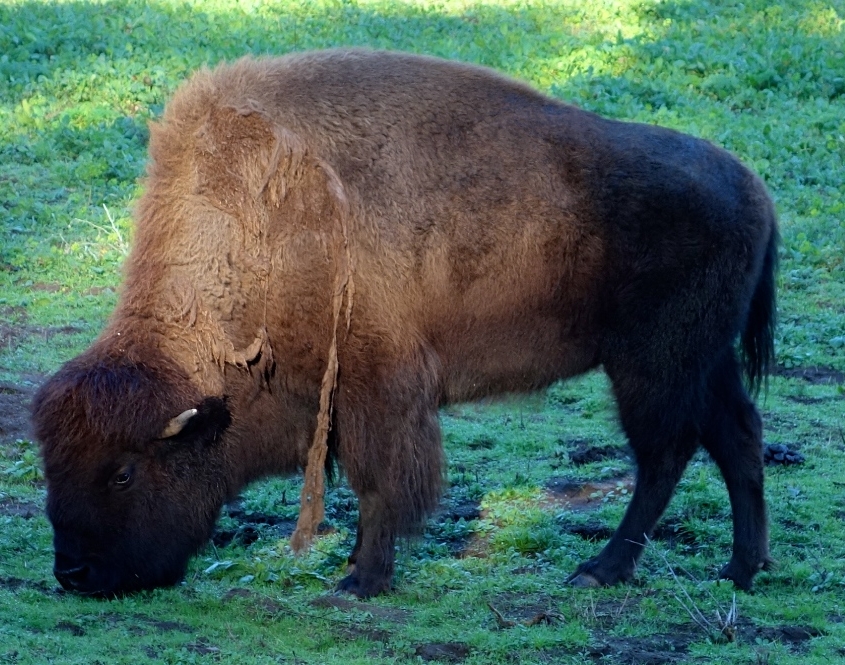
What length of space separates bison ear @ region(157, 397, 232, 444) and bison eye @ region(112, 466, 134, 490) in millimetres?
173

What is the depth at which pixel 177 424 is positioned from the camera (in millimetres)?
4746

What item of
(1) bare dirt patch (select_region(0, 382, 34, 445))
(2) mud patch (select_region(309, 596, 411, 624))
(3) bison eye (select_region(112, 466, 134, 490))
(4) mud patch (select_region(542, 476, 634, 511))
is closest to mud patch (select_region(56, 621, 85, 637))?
(3) bison eye (select_region(112, 466, 134, 490))

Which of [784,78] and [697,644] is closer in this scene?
[697,644]

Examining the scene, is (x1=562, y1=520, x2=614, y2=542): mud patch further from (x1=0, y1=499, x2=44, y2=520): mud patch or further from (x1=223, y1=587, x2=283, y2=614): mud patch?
(x1=0, y1=499, x2=44, y2=520): mud patch

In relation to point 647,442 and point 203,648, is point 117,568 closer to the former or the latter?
point 203,648

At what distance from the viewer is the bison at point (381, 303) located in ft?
15.8

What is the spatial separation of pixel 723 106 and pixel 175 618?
30.1 ft

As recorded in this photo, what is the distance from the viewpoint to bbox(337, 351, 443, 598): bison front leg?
197 inches

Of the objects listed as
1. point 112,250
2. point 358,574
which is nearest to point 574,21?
point 112,250

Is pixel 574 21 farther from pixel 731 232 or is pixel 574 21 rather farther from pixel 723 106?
pixel 731 232

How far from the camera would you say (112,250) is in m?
9.80

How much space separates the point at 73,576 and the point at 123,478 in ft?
1.30

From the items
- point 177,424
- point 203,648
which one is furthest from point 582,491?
point 203,648

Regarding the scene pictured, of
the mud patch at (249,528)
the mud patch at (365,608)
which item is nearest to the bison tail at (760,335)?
the mud patch at (365,608)
